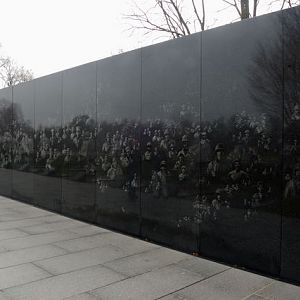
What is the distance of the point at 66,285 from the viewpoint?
5.07 meters

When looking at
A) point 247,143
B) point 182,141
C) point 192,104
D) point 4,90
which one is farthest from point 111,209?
point 4,90

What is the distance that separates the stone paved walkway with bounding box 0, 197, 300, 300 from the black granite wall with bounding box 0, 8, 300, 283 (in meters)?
0.44

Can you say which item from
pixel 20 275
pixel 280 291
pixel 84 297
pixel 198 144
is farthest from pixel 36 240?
pixel 280 291

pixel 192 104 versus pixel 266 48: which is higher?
pixel 266 48

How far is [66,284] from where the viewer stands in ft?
16.8

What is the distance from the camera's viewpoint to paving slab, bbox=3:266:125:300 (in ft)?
15.6

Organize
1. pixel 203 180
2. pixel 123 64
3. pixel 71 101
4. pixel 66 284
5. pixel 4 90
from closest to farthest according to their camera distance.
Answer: pixel 66 284, pixel 203 180, pixel 123 64, pixel 71 101, pixel 4 90

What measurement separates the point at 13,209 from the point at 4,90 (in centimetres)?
454

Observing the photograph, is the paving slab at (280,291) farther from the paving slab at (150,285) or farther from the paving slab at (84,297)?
the paving slab at (84,297)

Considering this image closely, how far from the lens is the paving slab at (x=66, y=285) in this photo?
476cm

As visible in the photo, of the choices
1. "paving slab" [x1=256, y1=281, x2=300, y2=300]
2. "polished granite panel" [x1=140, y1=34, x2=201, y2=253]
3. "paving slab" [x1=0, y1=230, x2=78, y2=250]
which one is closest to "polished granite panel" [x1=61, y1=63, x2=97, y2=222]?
"paving slab" [x1=0, y1=230, x2=78, y2=250]

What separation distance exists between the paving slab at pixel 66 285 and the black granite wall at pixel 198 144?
1.66 m

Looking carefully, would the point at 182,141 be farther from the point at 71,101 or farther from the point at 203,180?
the point at 71,101

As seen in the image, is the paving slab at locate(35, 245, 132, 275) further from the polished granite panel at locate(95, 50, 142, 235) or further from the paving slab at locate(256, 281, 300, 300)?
the paving slab at locate(256, 281, 300, 300)
